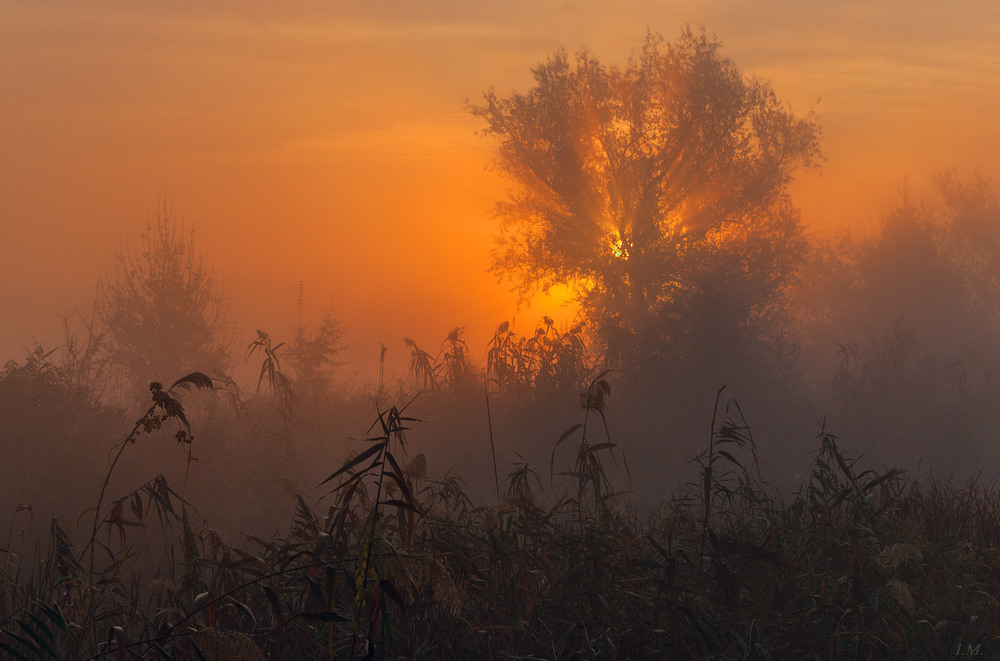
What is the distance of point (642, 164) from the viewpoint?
25.5 metres

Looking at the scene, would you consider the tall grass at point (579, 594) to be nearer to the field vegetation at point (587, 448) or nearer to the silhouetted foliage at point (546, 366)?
the field vegetation at point (587, 448)

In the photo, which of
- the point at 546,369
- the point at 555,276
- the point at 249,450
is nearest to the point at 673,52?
the point at 555,276

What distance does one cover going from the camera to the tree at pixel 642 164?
25594mm

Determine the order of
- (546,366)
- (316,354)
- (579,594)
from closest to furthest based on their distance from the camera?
(579,594), (546,366), (316,354)

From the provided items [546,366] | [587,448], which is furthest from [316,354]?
[587,448]

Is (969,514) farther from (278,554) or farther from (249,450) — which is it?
(249,450)

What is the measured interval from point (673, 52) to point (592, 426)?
14452 mm

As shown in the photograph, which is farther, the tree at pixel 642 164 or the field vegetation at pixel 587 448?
the tree at pixel 642 164

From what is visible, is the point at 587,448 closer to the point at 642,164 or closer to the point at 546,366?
the point at 546,366

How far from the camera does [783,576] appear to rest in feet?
17.8

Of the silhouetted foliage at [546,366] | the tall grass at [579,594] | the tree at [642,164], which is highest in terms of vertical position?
the tree at [642,164]

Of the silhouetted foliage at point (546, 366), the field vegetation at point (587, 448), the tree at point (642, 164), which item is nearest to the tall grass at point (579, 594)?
the field vegetation at point (587, 448)

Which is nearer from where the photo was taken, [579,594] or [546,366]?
[579,594]

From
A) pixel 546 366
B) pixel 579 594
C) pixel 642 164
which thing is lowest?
pixel 579 594
